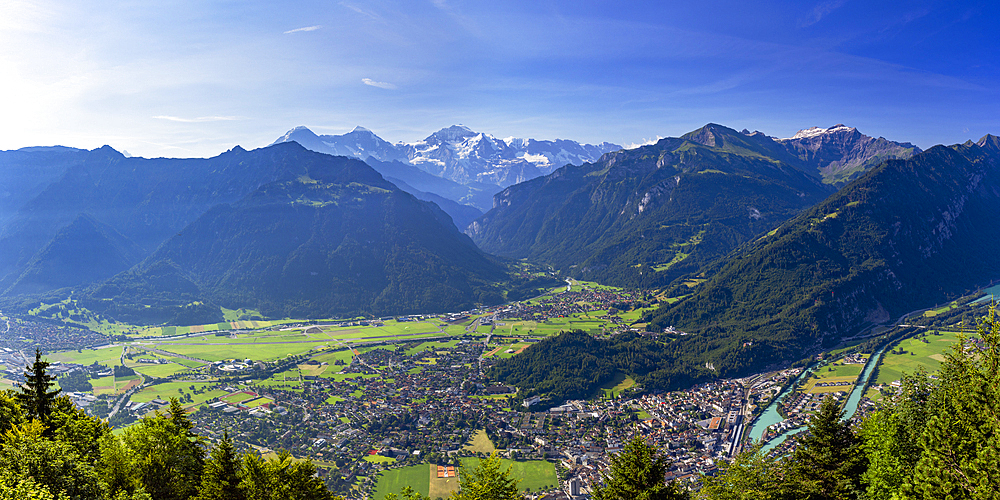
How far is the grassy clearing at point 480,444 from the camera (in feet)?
265

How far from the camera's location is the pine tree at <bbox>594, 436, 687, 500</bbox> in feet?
79.8

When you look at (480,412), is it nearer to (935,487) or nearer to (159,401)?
(159,401)

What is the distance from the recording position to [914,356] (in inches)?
4749

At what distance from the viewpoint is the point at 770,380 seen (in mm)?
112812

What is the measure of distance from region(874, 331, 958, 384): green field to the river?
252cm

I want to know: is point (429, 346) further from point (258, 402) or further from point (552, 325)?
point (258, 402)

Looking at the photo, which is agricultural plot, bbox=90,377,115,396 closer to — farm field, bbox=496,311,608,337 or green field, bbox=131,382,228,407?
green field, bbox=131,382,228,407

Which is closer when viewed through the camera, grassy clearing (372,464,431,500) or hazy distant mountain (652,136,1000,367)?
grassy clearing (372,464,431,500)

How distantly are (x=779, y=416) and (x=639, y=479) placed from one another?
84.0 m

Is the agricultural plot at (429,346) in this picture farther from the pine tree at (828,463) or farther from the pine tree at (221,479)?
the pine tree at (828,463)

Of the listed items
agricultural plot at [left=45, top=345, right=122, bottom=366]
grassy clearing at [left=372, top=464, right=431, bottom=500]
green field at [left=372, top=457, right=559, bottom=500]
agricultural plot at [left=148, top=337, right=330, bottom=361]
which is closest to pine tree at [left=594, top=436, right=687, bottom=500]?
green field at [left=372, top=457, right=559, bottom=500]

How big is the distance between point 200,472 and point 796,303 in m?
170

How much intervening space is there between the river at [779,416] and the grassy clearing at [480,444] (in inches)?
1725

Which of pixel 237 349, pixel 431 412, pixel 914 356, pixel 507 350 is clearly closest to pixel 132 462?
pixel 431 412
